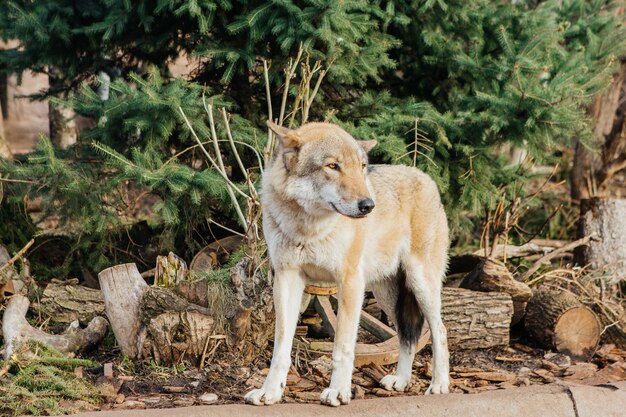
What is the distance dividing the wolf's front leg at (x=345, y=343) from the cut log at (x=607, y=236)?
4412 millimetres

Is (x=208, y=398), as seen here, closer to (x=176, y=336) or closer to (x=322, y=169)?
(x=176, y=336)

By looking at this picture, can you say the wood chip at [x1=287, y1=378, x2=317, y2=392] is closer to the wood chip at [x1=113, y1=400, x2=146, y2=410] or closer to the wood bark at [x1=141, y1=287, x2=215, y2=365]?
the wood bark at [x1=141, y1=287, x2=215, y2=365]

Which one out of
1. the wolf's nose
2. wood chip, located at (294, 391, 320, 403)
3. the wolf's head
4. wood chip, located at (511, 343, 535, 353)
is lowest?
wood chip, located at (294, 391, 320, 403)

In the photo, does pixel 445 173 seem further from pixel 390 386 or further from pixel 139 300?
pixel 139 300

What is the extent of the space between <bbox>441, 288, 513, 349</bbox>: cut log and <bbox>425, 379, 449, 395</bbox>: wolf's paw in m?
1.32

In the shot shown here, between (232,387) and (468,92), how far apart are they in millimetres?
4491

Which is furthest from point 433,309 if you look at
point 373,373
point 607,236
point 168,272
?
point 607,236

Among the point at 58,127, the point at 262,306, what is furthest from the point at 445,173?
the point at 58,127

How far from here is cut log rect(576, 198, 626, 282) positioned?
8.41 meters

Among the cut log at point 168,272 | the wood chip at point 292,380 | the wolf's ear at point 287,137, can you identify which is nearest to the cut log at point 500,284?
the wood chip at point 292,380

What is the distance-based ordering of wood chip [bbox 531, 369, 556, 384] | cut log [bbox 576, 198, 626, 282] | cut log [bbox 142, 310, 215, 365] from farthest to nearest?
cut log [bbox 576, 198, 626, 282]
wood chip [bbox 531, 369, 556, 384]
cut log [bbox 142, 310, 215, 365]

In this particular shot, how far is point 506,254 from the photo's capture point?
27.0 ft

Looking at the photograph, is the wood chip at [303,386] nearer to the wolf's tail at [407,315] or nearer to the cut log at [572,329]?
the wolf's tail at [407,315]

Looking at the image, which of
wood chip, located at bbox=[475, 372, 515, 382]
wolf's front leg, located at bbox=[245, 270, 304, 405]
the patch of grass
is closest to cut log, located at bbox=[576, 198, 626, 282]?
wood chip, located at bbox=[475, 372, 515, 382]
